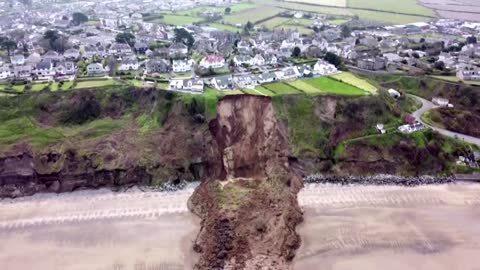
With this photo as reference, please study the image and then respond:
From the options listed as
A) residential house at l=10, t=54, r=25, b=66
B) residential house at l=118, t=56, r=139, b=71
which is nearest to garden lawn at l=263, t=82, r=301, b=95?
residential house at l=118, t=56, r=139, b=71

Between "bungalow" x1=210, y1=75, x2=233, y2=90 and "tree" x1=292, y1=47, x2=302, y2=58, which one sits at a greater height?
"tree" x1=292, y1=47, x2=302, y2=58

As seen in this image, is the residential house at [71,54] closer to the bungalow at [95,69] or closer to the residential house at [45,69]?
the residential house at [45,69]

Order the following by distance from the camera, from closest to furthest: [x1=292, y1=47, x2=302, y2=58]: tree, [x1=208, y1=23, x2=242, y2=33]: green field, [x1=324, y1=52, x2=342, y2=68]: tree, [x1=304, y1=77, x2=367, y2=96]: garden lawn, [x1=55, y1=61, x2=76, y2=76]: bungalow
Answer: [x1=304, y1=77, x2=367, y2=96]: garden lawn → [x1=55, y1=61, x2=76, y2=76]: bungalow → [x1=324, y1=52, x2=342, y2=68]: tree → [x1=292, y1=47, x2=302, y2=58]: tree → [x1=208, y1=23, x2=242, y2=33]: green field

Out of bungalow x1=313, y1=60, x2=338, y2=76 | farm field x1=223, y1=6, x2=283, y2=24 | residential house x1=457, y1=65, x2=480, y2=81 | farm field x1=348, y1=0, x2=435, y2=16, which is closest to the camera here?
residential house x1=457, y1=65, x2=480, y2=81

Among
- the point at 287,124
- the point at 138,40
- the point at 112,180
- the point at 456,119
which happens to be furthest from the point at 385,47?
the point at 112,180

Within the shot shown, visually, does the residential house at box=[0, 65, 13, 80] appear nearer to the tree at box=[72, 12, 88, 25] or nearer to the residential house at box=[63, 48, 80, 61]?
the residential house at box=[63, 48, 80, 61]

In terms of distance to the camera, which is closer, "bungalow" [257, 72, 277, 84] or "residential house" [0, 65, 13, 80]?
"bungalow" [257, 72, 277, 84]

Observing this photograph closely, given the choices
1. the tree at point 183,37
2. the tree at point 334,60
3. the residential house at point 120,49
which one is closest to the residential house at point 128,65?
the residential house at point 120,49
